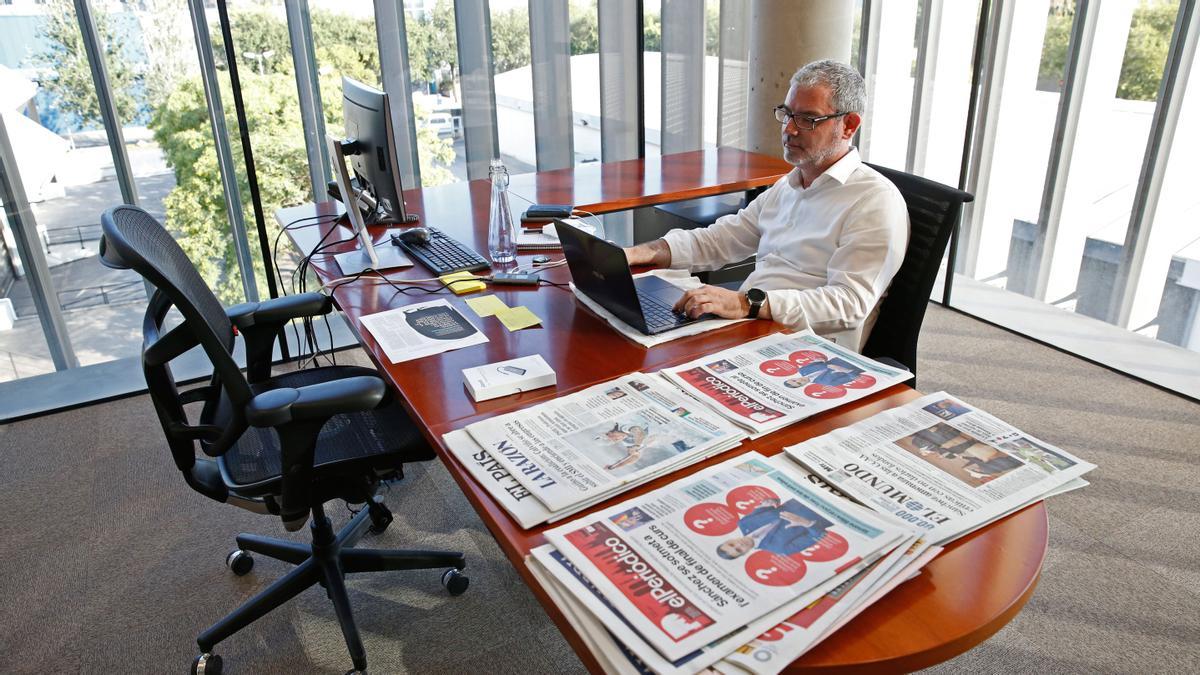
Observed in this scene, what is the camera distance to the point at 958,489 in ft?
3.85

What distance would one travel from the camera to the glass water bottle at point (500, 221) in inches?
86.4

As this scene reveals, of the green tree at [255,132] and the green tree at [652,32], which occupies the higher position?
the green tree at [652,32]

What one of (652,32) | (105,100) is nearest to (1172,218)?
(652,32)

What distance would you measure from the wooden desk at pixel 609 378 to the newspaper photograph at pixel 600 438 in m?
0.04

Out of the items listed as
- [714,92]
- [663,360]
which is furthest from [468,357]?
[714,92]

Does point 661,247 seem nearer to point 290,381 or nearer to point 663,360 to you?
point 663,360

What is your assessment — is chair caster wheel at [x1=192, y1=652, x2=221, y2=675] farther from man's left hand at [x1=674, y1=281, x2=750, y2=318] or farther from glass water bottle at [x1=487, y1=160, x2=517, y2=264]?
man's left hand at [x1=674, y1=281, x2=750, y2=318]

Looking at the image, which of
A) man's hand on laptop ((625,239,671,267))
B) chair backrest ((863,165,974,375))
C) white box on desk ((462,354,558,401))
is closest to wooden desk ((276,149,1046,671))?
white box on desk ((462,354,558,401))

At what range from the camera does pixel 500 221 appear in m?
2.20

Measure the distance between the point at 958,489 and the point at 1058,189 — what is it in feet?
14.1

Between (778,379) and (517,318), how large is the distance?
0.66 metres

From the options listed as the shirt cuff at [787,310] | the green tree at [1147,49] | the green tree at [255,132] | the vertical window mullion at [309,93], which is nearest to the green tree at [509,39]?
the green tree at [255,132]

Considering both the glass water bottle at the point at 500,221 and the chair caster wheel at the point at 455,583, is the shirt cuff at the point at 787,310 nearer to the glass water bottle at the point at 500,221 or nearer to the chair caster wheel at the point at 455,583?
the glass water bottle at the point at 500,221

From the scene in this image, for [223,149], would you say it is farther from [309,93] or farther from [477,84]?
[477,84]
